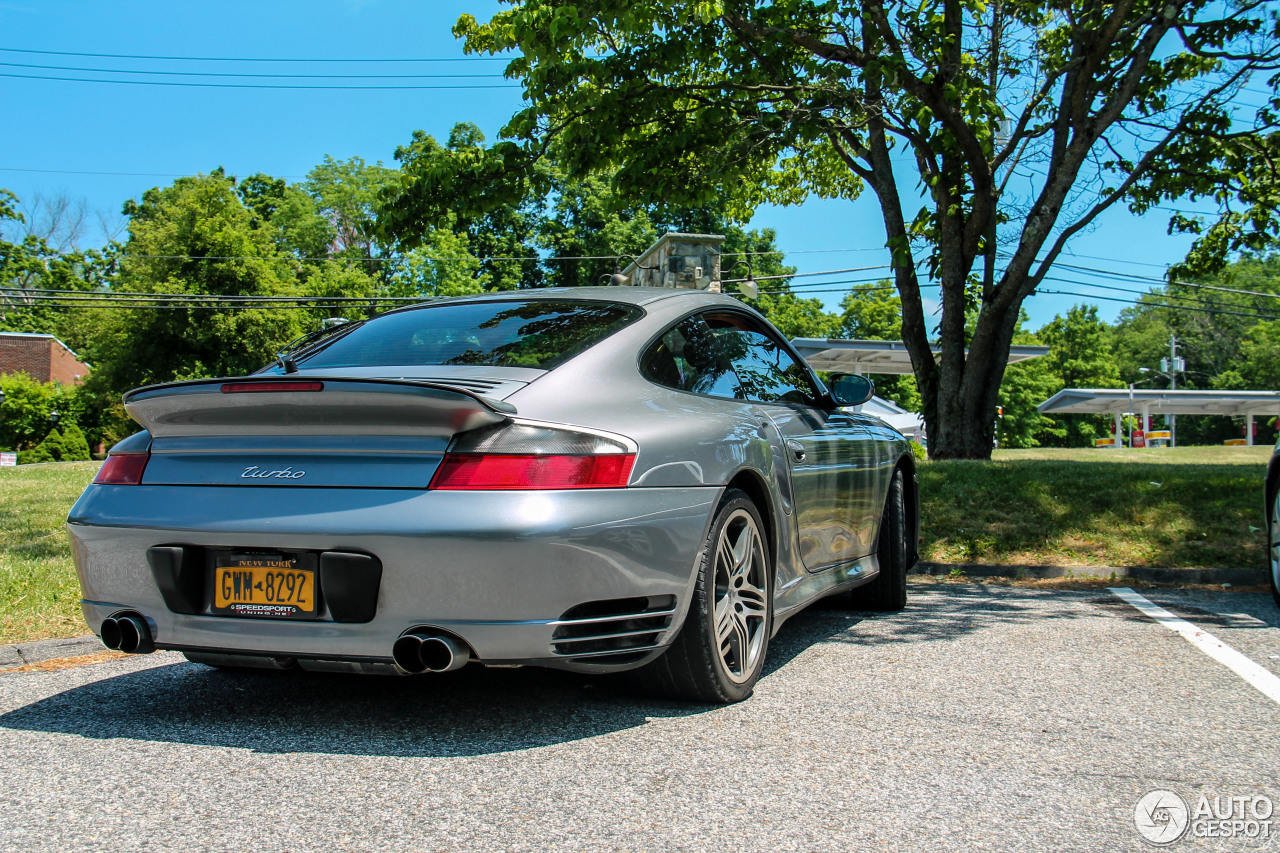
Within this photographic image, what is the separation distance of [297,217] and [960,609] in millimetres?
59491

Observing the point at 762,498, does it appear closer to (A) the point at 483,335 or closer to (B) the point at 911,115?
(A) the point at 483,335

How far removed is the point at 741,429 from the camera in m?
3.74

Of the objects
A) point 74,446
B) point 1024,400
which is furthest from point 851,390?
point 1024,400

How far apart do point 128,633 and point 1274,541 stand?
6011 millimetres

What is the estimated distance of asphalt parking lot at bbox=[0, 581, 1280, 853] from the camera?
243cm

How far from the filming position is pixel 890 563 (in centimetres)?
558

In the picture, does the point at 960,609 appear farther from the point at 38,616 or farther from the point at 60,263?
the point at 60,263

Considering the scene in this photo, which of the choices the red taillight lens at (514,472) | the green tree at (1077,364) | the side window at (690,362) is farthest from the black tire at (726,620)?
the green tree at (1077,364)

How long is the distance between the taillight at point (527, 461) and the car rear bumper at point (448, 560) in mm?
38

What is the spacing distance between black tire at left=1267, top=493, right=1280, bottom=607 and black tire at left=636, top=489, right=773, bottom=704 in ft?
12.4

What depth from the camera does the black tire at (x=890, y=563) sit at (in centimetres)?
555

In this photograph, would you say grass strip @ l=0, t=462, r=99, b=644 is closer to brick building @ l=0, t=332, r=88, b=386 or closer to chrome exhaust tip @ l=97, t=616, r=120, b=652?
chrome exhaust tip @ l=97, t=616, r=120, b=652

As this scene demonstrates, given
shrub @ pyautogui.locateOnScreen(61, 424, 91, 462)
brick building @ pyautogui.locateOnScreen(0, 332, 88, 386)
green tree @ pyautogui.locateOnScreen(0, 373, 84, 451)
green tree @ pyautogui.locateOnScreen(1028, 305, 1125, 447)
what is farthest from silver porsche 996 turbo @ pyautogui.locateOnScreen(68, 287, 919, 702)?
green tree @ pyautogui.locateOnScreen(1028, 305, 1125, 447)

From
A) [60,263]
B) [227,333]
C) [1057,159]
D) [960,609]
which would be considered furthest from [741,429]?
[60,263]
